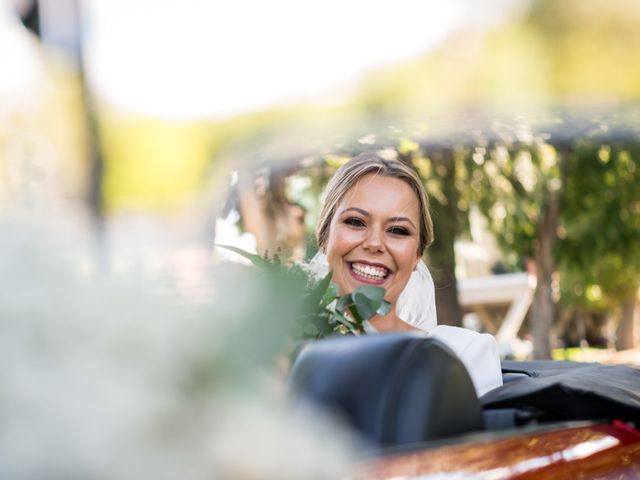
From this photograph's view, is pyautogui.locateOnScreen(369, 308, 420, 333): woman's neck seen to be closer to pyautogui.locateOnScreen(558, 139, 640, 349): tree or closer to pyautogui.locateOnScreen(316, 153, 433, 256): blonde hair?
pyautogui.locateOnScreen(316, 153, 433, 256): blonde hair

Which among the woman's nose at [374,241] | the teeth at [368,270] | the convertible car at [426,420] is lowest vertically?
the convertible car at [426,420]

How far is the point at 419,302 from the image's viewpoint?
316 cm

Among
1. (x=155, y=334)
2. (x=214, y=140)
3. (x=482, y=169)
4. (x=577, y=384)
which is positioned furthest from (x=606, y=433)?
(x=482, y=169)

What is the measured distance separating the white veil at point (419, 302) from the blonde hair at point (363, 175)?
162 mm

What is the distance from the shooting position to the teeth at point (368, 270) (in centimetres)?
284

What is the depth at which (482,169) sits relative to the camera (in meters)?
5.91

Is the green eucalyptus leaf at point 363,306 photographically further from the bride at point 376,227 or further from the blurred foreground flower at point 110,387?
the blurred foreground flower at point 110,387

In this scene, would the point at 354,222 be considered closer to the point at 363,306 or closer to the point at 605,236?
the point at 363,306

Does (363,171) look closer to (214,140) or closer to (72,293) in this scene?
(214,140)

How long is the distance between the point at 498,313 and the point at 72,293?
5.91m

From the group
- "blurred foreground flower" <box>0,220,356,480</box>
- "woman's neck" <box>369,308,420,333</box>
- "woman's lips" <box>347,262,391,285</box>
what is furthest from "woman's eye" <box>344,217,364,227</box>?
"blurred foreground flower" <box>0,220,356,480</box>

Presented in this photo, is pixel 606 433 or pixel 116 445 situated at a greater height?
pixel 116 445

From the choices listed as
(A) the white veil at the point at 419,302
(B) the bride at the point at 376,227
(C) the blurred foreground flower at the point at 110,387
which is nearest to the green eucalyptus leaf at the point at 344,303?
(B) the bride at the point at 376,227

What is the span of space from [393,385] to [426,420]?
0.24 feet
